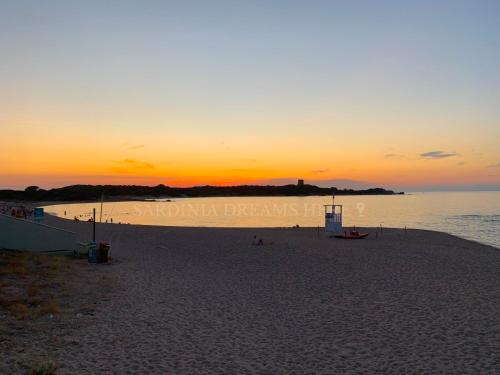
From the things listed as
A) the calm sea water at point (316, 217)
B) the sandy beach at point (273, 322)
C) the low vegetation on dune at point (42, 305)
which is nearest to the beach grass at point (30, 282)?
the low vegetation on dune at point (42, 305)

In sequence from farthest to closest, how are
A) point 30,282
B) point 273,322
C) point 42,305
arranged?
point 30,282 → point 42,305 → point 273,322

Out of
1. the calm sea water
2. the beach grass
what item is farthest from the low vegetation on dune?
the calm sea water

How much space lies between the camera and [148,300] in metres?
12.2

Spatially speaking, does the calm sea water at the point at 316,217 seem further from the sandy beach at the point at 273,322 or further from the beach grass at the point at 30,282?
the beach grass at the point at 30,282

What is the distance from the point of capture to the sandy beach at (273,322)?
7535mm

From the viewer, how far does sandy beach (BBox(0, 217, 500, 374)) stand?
754 cm

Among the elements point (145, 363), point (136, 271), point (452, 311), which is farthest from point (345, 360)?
point (136, 271)

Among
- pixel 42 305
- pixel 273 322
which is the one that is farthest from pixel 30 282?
pixel 273 322

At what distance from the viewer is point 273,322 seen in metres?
10.2

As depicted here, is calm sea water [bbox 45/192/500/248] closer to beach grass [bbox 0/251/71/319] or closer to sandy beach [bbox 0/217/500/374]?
sandy beach [bbox 0/217/500/374]

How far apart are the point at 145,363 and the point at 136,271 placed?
9.81 metres

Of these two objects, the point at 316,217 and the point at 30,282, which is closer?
the point at 30,282

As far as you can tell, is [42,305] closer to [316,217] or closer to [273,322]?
[273,322]

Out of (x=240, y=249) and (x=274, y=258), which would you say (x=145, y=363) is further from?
(x=240, y=249)
